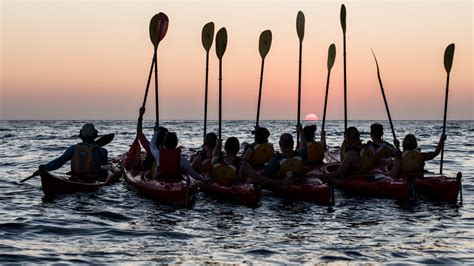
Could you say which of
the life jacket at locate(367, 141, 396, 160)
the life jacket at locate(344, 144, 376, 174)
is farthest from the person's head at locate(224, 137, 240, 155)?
the life jacket at locate(367, 141, 396, 160)

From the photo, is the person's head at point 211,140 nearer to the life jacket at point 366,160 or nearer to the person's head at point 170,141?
the person's head at point 170,141

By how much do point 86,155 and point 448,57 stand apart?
31.8 ft

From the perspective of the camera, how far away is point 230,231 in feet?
32.6

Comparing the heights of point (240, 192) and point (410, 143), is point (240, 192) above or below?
below

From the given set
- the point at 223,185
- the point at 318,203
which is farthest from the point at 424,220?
the point at 223,185

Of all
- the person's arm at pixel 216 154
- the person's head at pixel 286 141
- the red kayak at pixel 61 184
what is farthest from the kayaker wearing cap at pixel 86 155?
the person's head at pixel 286 141

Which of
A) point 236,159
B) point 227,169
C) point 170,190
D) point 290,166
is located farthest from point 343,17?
point 170,190

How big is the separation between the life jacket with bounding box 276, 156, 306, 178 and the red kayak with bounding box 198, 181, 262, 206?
0.75 meters

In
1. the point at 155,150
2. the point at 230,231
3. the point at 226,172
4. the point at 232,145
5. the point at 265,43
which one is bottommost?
the point at 230,231

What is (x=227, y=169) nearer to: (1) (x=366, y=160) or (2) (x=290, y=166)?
(2) (x=290, y=166)

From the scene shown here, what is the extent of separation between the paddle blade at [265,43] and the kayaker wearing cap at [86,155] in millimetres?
8268

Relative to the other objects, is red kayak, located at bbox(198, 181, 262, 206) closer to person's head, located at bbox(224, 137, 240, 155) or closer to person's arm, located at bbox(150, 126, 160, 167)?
person's head, located at bbox(224, 137, 240, 155)

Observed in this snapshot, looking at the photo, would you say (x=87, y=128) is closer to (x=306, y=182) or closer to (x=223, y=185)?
(x=223, y=185)

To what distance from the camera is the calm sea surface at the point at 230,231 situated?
8.31 meters
